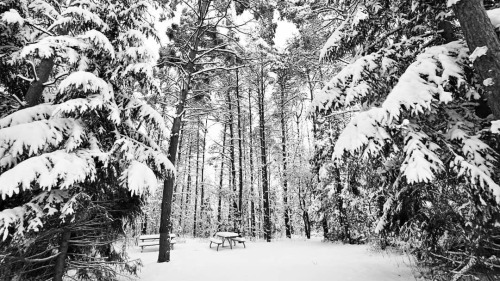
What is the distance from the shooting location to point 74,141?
4.20m

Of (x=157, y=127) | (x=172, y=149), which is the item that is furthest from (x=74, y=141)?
(x=172, y=149)

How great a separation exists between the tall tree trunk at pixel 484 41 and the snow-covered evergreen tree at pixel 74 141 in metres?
5.21

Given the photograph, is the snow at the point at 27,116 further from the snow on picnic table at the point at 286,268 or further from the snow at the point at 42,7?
the snow on picnic table at the point at 286,268

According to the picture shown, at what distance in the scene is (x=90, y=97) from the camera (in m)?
4.58

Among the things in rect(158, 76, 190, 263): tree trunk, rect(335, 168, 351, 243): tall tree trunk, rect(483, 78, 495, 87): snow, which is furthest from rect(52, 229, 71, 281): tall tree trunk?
rect(335, 168, 351, 243): tall tree trunk

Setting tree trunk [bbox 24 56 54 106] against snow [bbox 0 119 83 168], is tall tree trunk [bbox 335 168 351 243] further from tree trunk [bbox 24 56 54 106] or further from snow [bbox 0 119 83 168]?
tree trunk [bbox 24 56 54 106]

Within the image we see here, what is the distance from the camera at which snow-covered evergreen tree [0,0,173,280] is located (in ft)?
12.3

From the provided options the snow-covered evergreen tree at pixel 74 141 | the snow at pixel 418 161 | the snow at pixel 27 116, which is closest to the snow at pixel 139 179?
the snow-covered evergreen tree at pixel 74 141

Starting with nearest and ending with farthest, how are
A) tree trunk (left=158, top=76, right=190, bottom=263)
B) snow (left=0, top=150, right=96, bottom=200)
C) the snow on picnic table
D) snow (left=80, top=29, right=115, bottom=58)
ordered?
snow (left=0, top=150, right=96, bottom=200) < snow (left=80, top=29, right=115, bottom=58) < the snow on picnic table < tree trunk (left=158, top=76, right=190, bottom=263)

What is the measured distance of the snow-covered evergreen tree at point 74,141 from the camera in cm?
376

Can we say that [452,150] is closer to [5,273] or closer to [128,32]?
[128,32]

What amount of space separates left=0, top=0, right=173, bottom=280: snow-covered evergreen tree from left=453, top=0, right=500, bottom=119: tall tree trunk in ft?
17.1

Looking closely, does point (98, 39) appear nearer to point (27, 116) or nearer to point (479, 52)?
Result: point (27, 116)

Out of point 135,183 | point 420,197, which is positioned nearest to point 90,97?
point 135,183
